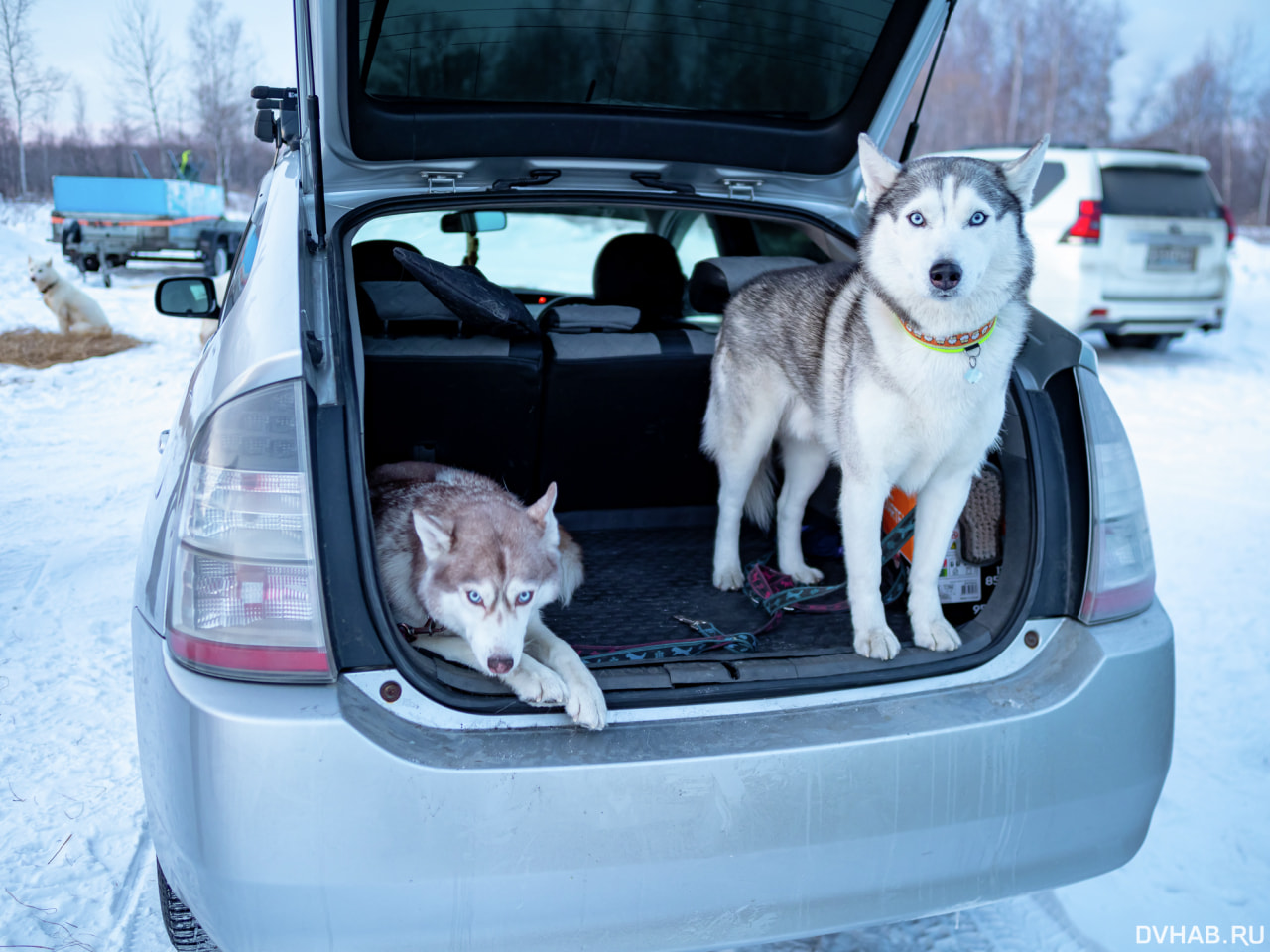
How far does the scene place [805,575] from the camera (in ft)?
9.67

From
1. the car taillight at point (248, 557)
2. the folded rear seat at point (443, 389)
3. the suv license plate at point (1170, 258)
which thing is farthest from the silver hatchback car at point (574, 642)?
the suv license plate at point (1170, 258)

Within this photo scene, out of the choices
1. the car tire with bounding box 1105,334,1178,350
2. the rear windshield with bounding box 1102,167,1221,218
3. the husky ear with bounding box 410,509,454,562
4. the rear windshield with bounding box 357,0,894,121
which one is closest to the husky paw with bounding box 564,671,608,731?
the husky ear with bounding box 410,509,454,562

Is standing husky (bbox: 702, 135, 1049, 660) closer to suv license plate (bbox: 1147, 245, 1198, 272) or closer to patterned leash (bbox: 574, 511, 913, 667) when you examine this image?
patterned leash (bbox: 574, 511, 913, 667)

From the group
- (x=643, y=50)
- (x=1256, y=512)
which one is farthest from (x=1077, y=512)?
(x=1256, y=512)

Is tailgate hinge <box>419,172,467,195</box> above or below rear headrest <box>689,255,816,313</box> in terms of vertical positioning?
above

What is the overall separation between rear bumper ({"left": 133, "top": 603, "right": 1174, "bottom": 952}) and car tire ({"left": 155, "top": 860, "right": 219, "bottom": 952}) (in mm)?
348

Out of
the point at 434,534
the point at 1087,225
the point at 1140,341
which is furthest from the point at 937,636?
the point at 1140,341

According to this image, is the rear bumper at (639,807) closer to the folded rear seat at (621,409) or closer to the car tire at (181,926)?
the car tire at (181,926)

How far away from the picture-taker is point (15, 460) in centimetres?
495

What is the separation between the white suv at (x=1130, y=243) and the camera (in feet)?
29.7

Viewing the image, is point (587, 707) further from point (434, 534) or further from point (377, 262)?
point (377, 262)

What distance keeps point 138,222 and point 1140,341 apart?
1427cm

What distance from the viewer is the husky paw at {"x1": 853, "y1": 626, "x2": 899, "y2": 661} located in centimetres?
198

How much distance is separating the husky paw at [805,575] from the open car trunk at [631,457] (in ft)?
0.13
